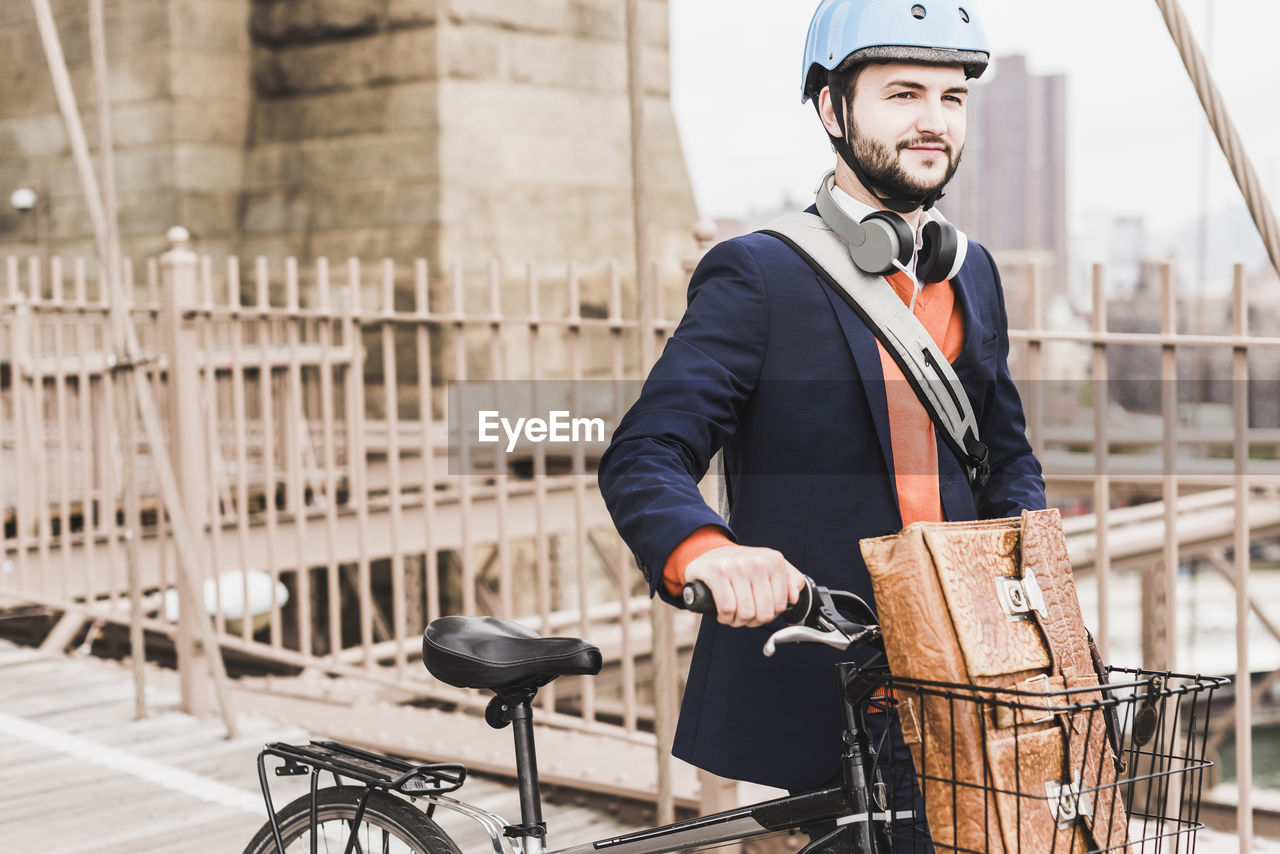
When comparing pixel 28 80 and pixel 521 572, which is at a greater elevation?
pixel 28 80

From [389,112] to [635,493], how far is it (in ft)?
36.7

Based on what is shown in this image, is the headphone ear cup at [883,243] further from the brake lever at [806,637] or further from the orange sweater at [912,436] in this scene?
the brake lever at [806,637]

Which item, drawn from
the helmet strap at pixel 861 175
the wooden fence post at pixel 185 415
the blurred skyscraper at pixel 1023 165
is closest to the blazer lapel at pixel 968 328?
the helmet strap at pixel 861 175

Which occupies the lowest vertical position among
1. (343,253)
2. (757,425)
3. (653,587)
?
(653,587)

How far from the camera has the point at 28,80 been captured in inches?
579

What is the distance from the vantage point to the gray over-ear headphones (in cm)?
186

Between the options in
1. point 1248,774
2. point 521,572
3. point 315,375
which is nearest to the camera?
point 1248,774

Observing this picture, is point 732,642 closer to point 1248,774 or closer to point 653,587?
point 653,587

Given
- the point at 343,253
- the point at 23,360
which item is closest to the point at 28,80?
the point at 343,253

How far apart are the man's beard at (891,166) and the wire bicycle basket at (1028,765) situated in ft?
2.13

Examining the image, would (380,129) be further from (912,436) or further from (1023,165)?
(1023,165)

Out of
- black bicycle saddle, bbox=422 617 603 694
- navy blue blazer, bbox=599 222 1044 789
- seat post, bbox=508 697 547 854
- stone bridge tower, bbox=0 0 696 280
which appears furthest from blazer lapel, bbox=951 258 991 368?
stone bridge tower, bbox=0 0 696 280

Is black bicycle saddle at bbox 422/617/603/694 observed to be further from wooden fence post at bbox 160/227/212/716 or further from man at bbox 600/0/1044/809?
wooden fence post at bbox 160/227/212/716

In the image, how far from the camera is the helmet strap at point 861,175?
191 centimetres
